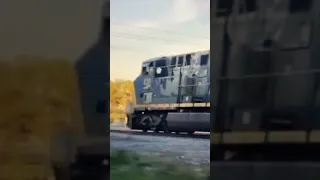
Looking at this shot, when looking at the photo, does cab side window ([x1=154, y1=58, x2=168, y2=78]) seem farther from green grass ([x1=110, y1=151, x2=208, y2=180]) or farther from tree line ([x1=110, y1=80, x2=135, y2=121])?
green grass ([x1=110, y1=151, x2=208, y2=180])

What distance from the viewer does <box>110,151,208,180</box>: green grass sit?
221cm

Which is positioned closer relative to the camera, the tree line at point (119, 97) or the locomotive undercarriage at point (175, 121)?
the tree line at point (119, 97)

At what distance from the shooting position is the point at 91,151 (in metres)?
2.10

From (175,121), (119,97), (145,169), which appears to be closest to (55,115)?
(119,97)

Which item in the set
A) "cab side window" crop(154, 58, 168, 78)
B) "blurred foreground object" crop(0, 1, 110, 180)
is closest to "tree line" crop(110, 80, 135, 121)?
"blurred foreground object" crop(0, 1, 110, 180)

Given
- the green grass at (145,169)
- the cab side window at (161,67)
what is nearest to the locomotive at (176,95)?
the cab side window at (161,67)

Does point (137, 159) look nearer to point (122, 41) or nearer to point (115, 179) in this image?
point (115, 179)

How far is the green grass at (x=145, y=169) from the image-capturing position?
86.9 inches

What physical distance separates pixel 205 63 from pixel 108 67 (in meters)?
0.56

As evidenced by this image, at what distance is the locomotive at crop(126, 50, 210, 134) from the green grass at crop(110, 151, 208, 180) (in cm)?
15

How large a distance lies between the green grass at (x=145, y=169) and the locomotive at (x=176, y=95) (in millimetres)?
151

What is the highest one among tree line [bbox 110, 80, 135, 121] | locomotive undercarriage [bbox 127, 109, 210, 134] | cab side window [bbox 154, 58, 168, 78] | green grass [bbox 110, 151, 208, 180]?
cab side window [bbox 154, 58, 168, 78]

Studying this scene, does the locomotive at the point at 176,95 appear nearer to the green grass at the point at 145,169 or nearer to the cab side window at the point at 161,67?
the cab side window at the point at 161,67

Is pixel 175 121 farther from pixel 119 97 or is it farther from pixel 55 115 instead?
pixel 55 115
